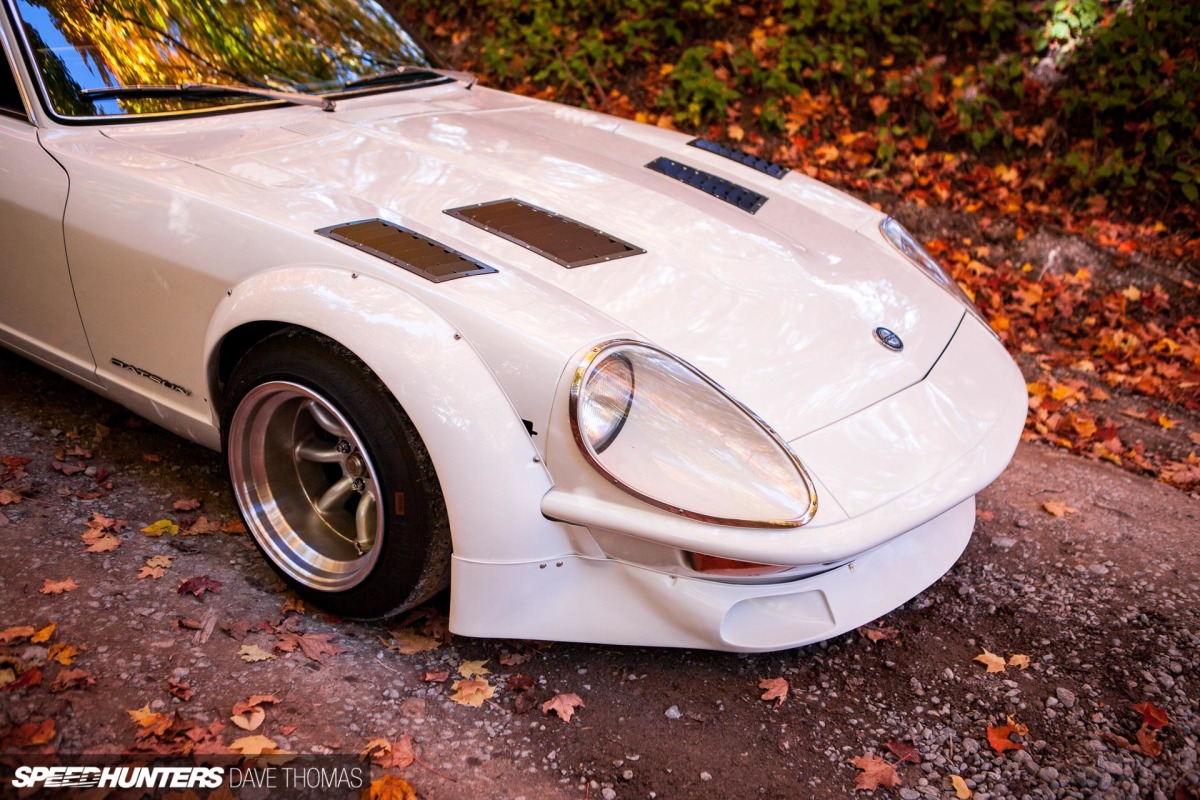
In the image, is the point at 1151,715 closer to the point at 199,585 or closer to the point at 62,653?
the point at 199,585

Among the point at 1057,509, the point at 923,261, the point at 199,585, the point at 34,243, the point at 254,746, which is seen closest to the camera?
the point at 254,746

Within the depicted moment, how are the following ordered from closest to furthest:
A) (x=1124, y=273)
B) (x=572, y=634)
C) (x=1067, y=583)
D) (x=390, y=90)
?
1. (x=572, y=634)
2. (x=1067, y=583)
3. (x=390, y=90)
4. (x=1124, y=273)

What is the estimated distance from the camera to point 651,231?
2.62 metres

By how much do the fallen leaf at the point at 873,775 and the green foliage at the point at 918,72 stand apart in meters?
4.27

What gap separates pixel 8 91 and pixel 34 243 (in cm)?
45

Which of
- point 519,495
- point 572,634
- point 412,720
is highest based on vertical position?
point 519,495

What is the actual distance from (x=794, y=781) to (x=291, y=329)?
1.54m

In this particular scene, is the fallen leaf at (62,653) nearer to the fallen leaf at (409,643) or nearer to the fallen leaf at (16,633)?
the fallen leaf at (16,633)

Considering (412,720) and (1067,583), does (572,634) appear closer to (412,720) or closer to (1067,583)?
(412,720)

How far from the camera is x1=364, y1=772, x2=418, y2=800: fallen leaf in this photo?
197cm

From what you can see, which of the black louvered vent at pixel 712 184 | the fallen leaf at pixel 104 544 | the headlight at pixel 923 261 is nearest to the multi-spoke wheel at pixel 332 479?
the fallen leaf at pixel 104 544

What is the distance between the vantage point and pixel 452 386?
6.75 ft

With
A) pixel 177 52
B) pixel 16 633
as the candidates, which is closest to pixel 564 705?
pixel 16 633

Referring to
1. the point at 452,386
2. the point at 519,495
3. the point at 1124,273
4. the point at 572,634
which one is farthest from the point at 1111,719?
the point at 1124,273
